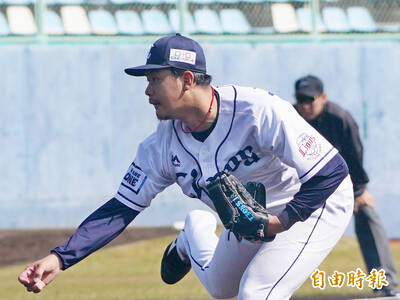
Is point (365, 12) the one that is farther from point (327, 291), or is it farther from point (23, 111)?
point (327, 291)

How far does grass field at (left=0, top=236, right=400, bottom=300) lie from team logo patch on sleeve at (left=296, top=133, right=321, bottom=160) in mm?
3496

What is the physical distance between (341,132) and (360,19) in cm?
561

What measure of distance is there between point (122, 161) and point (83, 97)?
3.14ft

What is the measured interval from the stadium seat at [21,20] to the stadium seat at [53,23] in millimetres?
175

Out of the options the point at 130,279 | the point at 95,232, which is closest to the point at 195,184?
the point at 95,232

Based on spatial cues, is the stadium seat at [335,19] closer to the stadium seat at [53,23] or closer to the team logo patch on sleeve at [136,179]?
the stadium seat at [53,23]

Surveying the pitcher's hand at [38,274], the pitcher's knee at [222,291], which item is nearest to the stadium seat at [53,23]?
the pitcher's knee at [222,291]

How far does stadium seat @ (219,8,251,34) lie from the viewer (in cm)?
1309

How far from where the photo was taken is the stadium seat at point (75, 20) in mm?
12977

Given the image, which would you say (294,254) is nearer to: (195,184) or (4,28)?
(195,184)

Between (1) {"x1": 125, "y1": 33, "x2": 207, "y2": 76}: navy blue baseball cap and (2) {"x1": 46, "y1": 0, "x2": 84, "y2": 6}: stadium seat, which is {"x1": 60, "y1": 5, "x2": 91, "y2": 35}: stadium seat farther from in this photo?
(1) {"x1": 125, "y1": 33, "x2": 207, "y2": 76}: navy blue baseball cap

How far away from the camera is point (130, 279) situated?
373 inches

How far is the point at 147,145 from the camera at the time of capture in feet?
17.0

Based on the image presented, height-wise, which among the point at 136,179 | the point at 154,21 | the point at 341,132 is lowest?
the point at 341,132
